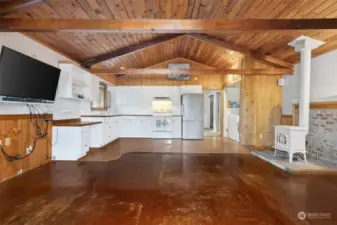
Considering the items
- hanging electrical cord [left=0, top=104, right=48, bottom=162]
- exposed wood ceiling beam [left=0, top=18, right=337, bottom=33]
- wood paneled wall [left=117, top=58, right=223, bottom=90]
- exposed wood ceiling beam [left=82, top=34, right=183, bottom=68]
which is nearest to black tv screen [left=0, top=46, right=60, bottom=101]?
hanging electrical cord [left=0, top=104, right=48, bottom=162]

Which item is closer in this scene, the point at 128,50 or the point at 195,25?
the point at 195,25

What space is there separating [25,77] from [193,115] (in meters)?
5.94

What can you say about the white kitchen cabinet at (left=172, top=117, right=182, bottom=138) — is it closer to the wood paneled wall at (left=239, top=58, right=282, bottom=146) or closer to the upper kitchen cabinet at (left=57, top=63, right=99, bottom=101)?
the wood paneled wall at (left=239, top=58, right=282, bottom=146)

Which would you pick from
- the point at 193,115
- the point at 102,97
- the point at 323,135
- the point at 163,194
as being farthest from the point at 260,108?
the point at 102,97

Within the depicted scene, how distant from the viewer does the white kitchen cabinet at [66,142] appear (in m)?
4.84

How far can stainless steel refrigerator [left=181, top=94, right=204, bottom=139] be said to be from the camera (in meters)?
8.38

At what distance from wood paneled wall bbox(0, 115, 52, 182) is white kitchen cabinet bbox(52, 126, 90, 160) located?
34 cm

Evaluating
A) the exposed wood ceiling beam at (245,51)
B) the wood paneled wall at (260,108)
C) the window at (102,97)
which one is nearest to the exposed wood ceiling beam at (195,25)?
the exposed wood ceiling beam at (245,51)

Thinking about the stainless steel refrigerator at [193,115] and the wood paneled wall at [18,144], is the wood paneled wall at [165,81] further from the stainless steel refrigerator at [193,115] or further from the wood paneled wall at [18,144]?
the wood paneled wall at [18,144]

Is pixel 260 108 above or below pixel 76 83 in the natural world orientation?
below

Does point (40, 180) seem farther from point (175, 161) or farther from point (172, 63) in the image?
point (172, 63)

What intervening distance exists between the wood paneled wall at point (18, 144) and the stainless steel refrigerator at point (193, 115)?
514 centimetres

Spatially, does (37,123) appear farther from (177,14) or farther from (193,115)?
(193,115)

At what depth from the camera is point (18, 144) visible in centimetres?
375
